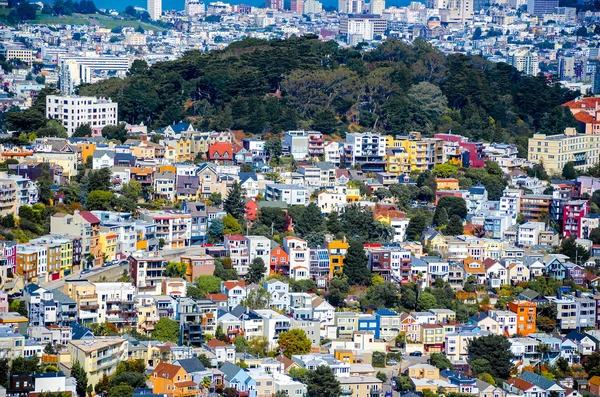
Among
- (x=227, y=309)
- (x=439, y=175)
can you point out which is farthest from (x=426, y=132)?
(x=227, y=309)

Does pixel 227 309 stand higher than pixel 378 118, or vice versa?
pixel 378 118

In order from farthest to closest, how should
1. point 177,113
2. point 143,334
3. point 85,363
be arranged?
point 177,113, point 143,334, point 85,363

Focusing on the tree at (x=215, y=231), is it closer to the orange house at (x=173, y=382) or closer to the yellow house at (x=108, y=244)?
the yellow house at (x=108, y=244)

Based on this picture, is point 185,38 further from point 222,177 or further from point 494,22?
point 222,177

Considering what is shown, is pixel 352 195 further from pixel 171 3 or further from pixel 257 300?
pixel 171 3

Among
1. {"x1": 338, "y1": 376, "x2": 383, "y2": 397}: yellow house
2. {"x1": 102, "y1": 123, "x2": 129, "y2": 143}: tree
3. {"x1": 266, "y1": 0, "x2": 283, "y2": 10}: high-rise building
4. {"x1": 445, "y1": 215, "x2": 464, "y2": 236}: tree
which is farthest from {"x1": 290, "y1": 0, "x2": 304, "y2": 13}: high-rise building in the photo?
{"x1": 338, "y1": 376, "x2": 383, "y2": 397}: yellow house

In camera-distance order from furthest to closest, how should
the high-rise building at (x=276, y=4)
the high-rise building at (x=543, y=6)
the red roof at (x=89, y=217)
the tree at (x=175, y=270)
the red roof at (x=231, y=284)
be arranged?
the high-rise building at (x=276, y=4)
the high-rise building at (x=543, y=6)
the red roof at (x=89, y=217)
the tree at (x=175, y=270)
the red roof at (x=231, y=284)

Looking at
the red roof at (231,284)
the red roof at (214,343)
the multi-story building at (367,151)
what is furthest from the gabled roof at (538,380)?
the multi-story building at (367,151)

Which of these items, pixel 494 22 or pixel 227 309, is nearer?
pixel 227 309
